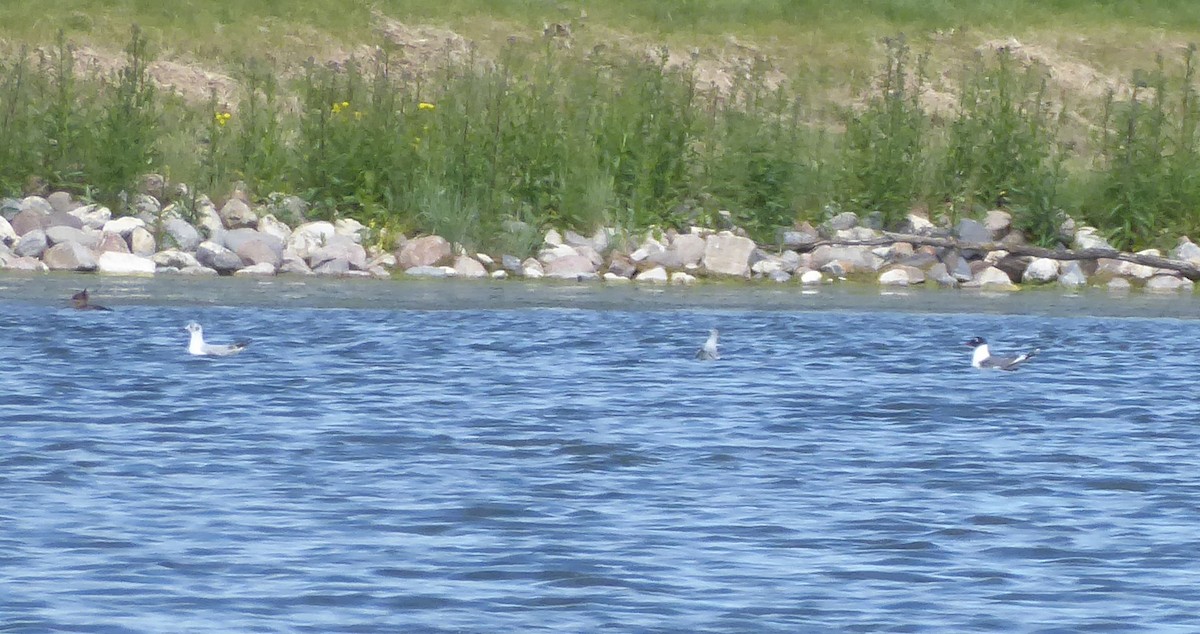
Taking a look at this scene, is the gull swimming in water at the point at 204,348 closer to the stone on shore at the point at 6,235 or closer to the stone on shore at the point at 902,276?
the stone on shore at the point at 6,235

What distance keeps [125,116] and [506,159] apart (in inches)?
173

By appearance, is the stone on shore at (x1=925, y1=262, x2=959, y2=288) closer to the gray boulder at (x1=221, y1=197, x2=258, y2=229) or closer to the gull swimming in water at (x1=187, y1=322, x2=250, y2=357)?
the gray boulder at (x1=221, y1=197, x2=258, y2=229)

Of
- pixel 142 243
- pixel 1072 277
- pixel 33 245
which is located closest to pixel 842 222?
pixel 1072 277

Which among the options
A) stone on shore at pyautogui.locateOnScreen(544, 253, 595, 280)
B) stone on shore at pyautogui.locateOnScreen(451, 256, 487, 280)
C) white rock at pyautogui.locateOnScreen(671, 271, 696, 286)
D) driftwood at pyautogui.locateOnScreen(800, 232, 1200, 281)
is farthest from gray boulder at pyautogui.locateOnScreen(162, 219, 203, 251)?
driftwood at pyautogui.locateOnScreen(800, 232, 1200, 281)

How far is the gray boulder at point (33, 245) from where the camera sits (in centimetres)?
2192

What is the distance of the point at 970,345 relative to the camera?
15844mm

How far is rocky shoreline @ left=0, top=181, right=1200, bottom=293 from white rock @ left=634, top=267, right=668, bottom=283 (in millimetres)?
23

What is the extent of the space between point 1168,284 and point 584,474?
46.6 feet

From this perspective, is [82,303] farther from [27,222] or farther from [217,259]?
[27,222]

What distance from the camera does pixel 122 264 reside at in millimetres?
21703

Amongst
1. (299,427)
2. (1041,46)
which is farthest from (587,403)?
(1041,46)

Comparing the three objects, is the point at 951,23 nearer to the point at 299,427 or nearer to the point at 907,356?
the point at 907,356

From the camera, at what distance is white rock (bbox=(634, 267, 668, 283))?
2255cm

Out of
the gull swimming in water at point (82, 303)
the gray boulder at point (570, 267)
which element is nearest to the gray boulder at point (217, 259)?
the gray boulder at point (570, 267)
